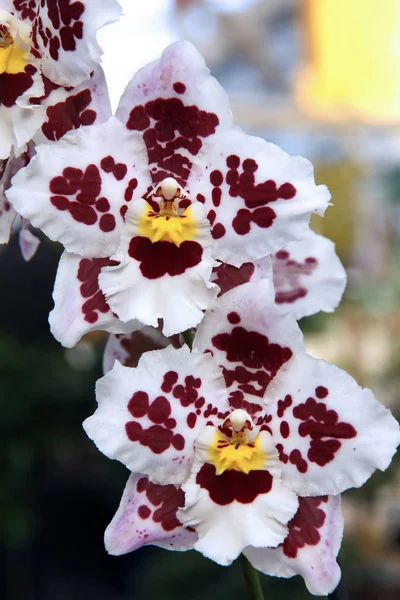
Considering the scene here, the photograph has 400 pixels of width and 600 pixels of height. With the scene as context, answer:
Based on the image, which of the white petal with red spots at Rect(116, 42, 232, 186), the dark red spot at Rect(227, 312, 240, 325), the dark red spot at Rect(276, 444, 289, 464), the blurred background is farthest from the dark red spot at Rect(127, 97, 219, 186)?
the blurred background

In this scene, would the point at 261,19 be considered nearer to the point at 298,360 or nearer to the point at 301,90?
the point at 301,90

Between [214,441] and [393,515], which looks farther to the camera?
[393,515]

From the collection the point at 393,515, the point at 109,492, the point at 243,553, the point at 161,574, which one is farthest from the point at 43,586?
the point at 243,553

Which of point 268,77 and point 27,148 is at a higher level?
point 27,148

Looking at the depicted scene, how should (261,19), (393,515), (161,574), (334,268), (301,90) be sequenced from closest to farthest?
1. (334,268)
2. (161,574)
3. (393,515)
4. (301,90)
5. (261,19)

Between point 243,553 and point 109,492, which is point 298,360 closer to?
point 243,553

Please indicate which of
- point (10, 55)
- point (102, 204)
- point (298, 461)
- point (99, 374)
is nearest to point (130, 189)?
point (102, 204)

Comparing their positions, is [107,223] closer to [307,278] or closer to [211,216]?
[211,216]

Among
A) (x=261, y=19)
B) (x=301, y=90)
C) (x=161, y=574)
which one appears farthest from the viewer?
(x=261, y=19)

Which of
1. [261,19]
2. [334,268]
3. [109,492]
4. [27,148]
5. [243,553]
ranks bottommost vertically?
[109,492]
